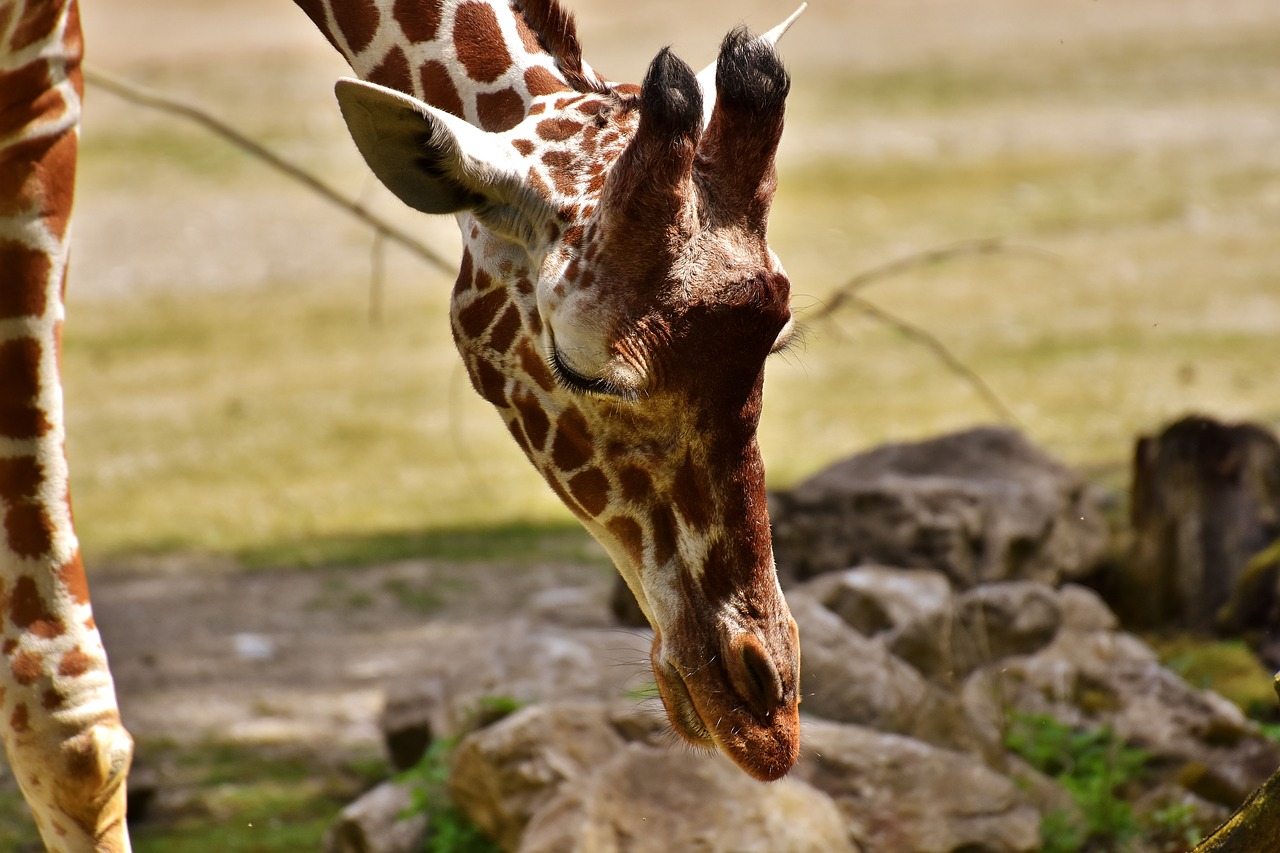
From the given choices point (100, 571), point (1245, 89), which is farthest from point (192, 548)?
point (1245, 89)

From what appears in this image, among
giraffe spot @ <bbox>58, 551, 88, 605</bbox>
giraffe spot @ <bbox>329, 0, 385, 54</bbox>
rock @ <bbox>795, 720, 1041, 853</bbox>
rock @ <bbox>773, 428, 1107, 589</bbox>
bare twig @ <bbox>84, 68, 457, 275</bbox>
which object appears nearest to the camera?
giraffe spot @ <bbox>329, 0, 385, 54</bbox>

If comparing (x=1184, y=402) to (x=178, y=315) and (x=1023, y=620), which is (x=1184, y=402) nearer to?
(x=1023, y=620)

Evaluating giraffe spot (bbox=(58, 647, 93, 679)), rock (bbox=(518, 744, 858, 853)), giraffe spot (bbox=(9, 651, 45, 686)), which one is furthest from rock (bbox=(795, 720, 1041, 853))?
giraffe spot (bbox=(9, 651, 45, 686))

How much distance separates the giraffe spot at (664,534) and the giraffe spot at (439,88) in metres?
0.95

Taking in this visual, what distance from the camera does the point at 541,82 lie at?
131 inches

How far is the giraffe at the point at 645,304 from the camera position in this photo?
2.96 meters

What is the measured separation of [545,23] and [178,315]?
9673 mm

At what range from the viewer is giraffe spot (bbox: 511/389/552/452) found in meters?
3.27

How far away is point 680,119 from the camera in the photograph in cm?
288

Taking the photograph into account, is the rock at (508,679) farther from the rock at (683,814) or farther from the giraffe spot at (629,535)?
the giraffe spot at (629,535)

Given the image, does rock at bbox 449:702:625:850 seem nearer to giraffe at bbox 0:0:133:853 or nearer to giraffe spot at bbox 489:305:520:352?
giraffe at bbox 0:0:133:853

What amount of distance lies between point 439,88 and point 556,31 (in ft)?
0.93

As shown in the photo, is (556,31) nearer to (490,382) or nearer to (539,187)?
(539,187)

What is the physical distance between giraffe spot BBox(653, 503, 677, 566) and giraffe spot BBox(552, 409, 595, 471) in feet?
0.60
